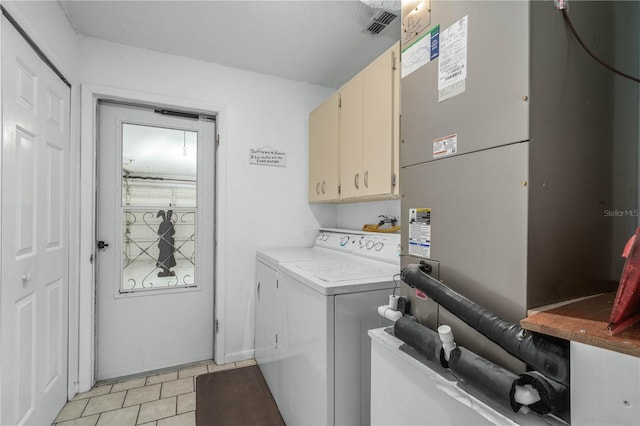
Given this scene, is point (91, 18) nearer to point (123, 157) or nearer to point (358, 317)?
point (123, 157)

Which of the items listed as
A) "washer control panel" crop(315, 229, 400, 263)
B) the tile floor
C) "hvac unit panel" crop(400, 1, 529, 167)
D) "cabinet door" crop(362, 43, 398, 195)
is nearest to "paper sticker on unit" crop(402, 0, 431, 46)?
"hvac unit panel" crop(400, 1, 529, 167)

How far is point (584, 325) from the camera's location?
592mm

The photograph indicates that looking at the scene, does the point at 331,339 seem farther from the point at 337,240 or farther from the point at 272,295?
the point at 337,240

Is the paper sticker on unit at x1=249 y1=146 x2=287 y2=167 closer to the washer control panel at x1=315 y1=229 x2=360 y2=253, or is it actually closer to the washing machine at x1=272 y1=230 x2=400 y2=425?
the washer control panel at x1=315 y1=229 x2=360 y2=253

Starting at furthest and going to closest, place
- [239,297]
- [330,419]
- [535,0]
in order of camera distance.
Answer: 1. [239,297]
2. [330,419]
3. [535,0]

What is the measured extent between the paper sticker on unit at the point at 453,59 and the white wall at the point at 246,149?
2028 millimetres

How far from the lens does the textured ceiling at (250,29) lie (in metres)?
1.87

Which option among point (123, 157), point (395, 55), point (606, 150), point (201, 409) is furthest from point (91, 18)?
point (606, 150)

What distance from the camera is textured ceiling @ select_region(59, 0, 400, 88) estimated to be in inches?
73.6

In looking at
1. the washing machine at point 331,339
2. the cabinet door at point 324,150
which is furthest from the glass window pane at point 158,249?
the washing machine at point 331,339

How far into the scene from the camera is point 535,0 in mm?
707

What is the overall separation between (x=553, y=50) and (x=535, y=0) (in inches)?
5.1

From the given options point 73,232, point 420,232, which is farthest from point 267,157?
point 420,232

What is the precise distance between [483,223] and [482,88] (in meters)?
0.37
